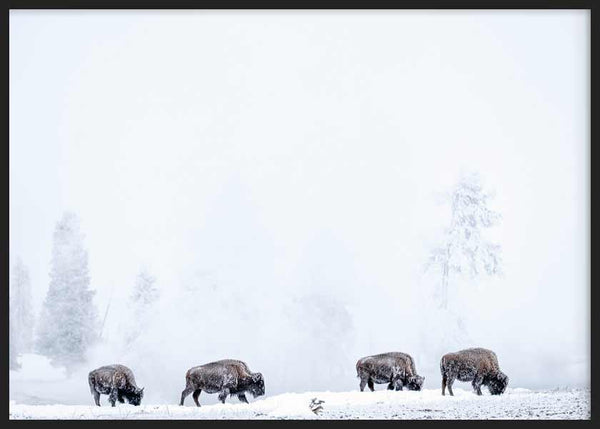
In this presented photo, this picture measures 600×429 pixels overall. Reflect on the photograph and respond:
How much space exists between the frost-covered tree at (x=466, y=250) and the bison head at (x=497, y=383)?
314cm

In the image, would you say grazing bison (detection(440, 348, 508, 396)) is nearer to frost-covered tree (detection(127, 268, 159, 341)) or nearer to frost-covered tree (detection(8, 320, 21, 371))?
frost-covered tree (detection(127, 268, 159, 341))

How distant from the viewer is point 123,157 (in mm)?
37719

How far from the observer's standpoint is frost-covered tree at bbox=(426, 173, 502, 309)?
36.6m

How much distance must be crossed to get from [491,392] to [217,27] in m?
14.8

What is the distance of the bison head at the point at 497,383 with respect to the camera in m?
34.5

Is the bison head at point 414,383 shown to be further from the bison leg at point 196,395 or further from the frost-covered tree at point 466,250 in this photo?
the bison leg at point 196,395

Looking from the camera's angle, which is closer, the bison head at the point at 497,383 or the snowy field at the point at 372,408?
the snowy field at the point at 372,408

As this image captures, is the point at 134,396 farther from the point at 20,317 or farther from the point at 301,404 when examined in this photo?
the point at 301,404

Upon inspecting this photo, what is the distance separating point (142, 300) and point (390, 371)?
830 cm

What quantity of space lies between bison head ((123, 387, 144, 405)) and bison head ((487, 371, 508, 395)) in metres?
10.6

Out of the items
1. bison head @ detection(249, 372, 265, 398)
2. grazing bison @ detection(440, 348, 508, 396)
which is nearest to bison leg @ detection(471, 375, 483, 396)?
grazing bison @ detection(440, 348, 508, 396)

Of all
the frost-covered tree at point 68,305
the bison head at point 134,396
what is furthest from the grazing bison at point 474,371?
the frost-covered tree at point 68,305

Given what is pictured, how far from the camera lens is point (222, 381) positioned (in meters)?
33.9

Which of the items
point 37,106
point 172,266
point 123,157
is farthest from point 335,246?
point 37,106
